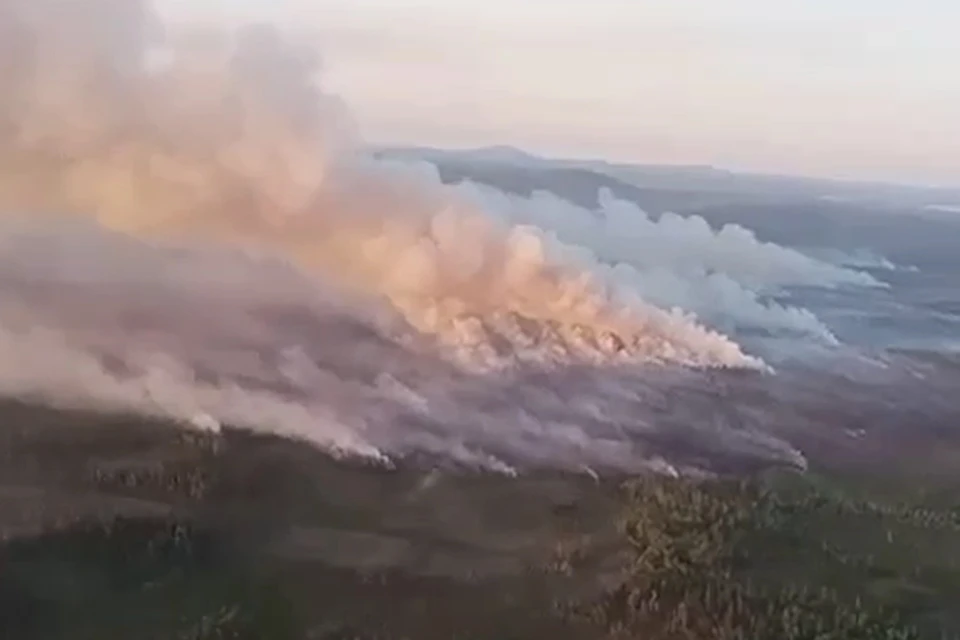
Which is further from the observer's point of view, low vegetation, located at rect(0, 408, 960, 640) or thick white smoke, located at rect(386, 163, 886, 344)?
thick white smoke, located at rect(386, 163, 886, 344)

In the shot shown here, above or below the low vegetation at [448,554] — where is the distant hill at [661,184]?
above

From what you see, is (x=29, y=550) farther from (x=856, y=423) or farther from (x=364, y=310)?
(x=856, y=423)

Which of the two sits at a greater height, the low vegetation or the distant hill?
the distant hill

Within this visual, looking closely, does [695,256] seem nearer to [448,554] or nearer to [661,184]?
[661,184]

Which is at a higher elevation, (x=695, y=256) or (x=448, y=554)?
(x=695, y=256)

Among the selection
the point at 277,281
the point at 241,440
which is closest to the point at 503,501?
the point at 241,440

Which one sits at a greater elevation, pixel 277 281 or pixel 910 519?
pixel 277 281

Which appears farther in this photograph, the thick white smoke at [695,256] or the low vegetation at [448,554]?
the thick white smoke at [695,256]

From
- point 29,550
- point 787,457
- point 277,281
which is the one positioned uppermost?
point 277,281

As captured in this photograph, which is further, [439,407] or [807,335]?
[807,335]

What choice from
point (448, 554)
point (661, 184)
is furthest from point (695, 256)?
point (448, 554)

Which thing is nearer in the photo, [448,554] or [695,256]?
[448,554]
